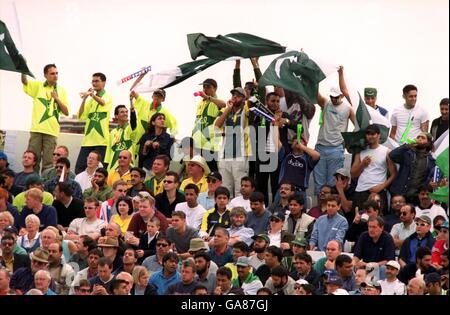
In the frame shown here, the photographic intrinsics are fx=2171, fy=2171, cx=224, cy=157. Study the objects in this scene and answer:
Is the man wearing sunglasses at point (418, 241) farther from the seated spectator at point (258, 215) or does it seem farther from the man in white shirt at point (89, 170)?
the man in white shirt at point (89, 170)

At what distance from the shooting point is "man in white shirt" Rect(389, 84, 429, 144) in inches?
906

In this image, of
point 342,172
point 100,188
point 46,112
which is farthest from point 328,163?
point 46,112

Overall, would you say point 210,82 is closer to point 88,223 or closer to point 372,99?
point 372,99

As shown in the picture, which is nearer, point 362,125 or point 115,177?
point 362,125

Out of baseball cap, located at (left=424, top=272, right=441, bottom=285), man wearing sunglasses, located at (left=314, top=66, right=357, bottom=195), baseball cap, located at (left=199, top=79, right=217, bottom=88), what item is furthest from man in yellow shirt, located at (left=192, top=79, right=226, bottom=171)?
baseball cap, located at (left=424, top=272, right=441, bottom=285)

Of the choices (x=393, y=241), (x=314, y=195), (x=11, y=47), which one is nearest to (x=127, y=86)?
(x=11, y=47)

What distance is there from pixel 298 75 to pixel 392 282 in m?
3.55

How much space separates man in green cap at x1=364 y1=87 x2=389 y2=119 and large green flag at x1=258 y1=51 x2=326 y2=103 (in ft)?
1.84

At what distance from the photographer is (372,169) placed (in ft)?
73.8

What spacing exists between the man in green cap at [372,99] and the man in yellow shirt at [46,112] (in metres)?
3.42

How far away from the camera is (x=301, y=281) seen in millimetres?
20312

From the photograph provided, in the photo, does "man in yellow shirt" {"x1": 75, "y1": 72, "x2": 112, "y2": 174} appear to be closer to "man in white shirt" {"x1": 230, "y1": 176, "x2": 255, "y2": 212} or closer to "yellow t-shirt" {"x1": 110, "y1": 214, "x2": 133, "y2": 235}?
"yellow t-shirt" {"x1": 110, "y1": 214, "x2": 133, "y2": 235}
